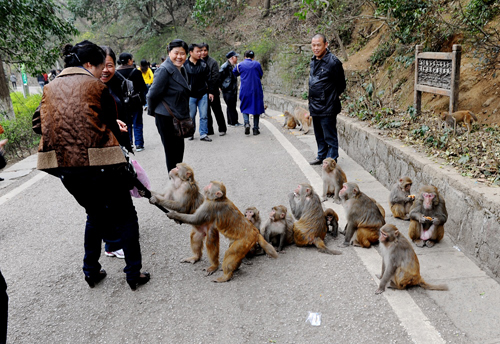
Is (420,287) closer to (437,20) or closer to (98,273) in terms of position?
(98,273)

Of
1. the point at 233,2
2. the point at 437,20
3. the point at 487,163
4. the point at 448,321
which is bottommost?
the point at 448,321

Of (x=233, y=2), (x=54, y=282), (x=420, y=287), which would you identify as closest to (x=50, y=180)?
(x=54, y=282)

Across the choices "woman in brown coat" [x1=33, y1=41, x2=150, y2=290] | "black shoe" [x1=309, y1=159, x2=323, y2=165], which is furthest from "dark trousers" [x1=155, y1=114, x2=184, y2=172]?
"black shoe" [x1=309, y1=159, x2=323, y2=165]

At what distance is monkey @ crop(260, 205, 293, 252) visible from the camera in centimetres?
434

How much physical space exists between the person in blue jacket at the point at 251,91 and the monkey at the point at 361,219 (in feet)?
20.0

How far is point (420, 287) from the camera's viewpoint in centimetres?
352


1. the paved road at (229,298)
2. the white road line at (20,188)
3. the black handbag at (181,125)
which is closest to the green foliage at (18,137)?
the white road line at (20,188)

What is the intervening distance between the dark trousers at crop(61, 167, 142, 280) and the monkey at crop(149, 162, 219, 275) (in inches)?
15.8

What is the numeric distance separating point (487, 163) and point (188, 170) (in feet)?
10.4

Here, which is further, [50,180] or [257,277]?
[50,180]

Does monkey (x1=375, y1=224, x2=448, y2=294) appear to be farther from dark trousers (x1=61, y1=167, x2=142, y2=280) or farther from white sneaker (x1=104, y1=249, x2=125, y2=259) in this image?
white sneaker (x1=104, y1=249, x2=125, y2=259)

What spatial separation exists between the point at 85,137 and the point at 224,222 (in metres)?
1.41

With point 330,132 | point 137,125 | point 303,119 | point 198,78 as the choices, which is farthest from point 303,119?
point 137,125

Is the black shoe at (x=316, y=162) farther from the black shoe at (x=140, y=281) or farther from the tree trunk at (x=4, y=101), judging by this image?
the tree trunk at (x=4, y=101)
